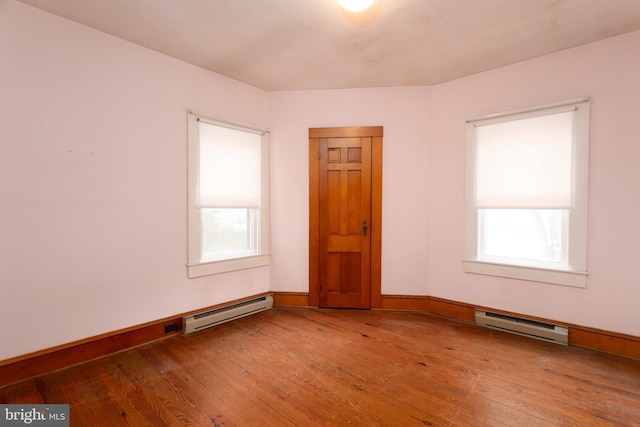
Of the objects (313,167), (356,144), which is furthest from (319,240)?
(356,144)

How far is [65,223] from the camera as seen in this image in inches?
96.7

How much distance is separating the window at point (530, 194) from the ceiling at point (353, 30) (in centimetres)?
66

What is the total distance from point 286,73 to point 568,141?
297cm

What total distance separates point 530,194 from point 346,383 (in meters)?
2.60

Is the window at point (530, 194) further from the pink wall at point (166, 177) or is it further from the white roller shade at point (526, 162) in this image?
the pink wall at point (166, 177)

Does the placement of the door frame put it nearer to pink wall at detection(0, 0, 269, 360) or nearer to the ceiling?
the ceiling

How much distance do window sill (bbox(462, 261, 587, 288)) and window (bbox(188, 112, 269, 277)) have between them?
8.35 feet

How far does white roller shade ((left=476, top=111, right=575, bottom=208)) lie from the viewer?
2939 mm

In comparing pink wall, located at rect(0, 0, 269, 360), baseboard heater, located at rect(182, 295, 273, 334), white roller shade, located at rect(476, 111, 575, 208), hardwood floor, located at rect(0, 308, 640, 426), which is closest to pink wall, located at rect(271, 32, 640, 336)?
white roller shade, located at rect(476, 111, 575, 208)

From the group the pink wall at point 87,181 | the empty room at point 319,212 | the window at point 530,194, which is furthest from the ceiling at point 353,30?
the window at point 530,194

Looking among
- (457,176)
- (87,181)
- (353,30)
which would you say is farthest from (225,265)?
(457,176)

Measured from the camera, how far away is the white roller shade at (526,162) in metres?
2.94

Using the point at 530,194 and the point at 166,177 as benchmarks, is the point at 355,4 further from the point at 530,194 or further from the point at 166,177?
the point at 530,194

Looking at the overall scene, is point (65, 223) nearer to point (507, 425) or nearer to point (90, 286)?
point (90, 286)
